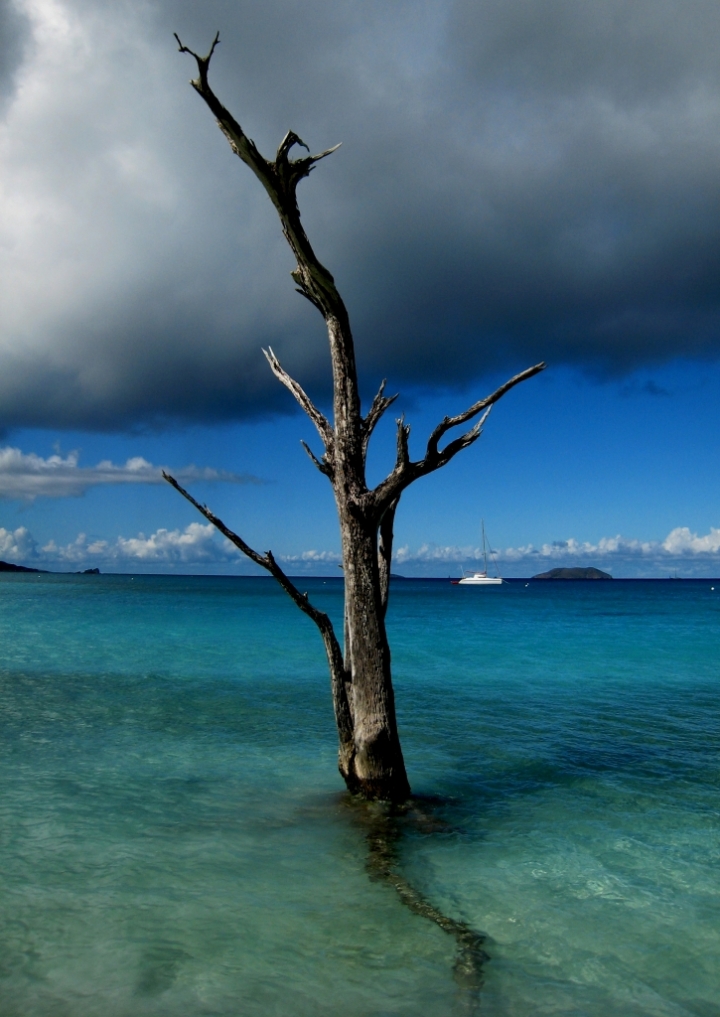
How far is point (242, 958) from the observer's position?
4.43 metres

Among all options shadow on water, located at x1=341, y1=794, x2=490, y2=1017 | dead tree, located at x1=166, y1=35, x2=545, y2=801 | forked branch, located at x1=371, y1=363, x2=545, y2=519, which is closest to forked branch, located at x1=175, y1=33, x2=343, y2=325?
dead tree, located at x1=166, y1=35, x2=545, y2=801

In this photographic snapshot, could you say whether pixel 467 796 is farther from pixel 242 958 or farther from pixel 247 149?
pixel 247 149

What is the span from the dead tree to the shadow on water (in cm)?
23

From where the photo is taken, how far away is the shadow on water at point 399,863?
429cm

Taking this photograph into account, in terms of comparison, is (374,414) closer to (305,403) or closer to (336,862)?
(305,403)

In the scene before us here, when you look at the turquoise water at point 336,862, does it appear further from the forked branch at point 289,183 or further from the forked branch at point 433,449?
the forked branch at point 289,183

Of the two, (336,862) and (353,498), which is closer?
(336,862)

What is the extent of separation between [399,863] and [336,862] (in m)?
0.52

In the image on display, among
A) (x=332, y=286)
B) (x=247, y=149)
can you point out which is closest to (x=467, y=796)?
(x=332, y=286)

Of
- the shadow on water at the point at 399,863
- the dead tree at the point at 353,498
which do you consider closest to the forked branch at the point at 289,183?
the dead tree at the point at 353,498

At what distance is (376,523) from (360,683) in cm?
161

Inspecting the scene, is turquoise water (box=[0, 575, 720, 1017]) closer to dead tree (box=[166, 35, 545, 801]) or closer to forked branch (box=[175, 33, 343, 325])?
dead tree (box=[166, 35, 545, 801])

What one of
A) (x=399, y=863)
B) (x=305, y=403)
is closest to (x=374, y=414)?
(x=305, y=403)

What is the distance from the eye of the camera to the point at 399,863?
5.97 m
